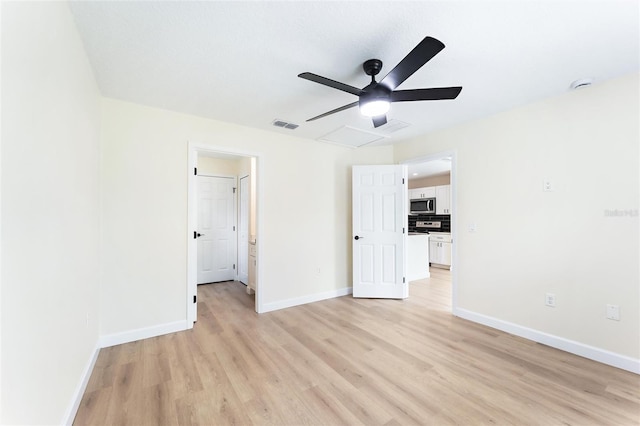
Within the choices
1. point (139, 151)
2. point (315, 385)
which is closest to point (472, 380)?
point (315, 385)

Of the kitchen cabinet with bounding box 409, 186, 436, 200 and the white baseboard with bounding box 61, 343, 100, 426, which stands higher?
the kitchen cabinet with bounding box 409, 186, 436, 200

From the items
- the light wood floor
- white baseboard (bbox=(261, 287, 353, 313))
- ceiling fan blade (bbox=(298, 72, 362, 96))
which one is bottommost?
the light wood floor

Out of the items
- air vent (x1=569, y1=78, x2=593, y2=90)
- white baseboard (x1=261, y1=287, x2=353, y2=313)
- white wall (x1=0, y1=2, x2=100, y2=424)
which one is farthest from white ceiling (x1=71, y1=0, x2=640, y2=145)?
white baseboard (x1=261, y1=287, x2=353, y2=313)

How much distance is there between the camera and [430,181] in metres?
7.62

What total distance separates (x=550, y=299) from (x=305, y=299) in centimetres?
283

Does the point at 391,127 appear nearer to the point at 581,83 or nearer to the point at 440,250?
the point at 581,83

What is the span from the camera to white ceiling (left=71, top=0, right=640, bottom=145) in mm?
1566

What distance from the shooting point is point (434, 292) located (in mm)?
4426

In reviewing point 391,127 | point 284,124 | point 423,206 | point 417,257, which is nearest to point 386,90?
point 391,127

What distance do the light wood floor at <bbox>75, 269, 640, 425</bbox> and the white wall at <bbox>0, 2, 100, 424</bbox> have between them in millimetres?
486

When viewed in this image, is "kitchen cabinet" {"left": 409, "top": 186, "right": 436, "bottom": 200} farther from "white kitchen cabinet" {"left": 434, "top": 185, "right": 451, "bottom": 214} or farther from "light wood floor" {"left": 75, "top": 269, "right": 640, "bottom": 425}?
"light wood floor" {"left": 75, "top": 269, "right": 640, "bottom": 425}

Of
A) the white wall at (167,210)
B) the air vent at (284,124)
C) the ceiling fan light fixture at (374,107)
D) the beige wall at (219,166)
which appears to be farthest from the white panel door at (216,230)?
the ceiling fan light fixture at (374,107)

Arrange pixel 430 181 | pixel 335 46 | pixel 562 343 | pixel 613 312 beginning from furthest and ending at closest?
pixel 430 181 → pixel 562 343 → pixel 613 312 → pixel 335 46

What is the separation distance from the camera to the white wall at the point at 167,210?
2.70 meters
